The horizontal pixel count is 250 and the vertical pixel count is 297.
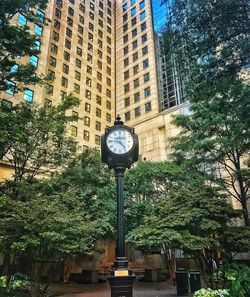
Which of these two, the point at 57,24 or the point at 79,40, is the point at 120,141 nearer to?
the point at 57,24

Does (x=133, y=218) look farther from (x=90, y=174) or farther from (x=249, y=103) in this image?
(x=249, y=103)

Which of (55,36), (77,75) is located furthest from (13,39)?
(55,36)

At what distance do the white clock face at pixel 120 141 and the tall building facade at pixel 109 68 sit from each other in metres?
32.3

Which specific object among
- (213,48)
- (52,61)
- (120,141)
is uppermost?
(52,61)

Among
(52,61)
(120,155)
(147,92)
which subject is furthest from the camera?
(147,92)

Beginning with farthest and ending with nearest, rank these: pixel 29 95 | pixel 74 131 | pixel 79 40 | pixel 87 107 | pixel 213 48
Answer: pixel 79 40
pixel 87 107
pixel 74 131
pixel 29 95
pixel 213 48

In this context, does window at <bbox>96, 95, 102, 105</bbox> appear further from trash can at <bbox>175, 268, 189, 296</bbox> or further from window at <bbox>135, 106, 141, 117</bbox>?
trash can at <bbox>175, 268, 189, 296</bbox>

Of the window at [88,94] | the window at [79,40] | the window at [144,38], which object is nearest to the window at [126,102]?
the window at [88,94]

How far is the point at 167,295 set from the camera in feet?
44.5

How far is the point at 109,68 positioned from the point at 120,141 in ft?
167

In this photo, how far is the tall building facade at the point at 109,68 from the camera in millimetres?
42062

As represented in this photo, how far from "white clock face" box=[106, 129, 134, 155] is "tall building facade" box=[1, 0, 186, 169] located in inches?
1271

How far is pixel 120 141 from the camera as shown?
6469mm

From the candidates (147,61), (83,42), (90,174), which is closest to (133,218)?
(90,174)
